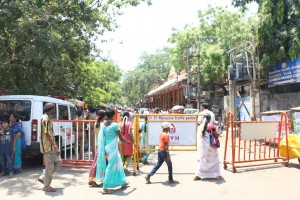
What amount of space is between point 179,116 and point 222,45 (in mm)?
14565

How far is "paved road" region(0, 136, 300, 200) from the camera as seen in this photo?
5.90 meters

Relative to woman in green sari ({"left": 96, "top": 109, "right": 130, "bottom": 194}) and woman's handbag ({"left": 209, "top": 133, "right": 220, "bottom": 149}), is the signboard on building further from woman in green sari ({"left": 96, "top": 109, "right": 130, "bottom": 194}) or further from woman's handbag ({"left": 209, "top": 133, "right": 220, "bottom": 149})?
woman in green sari ({"left": 96, "top": 109, "right": 130, "bottom": 194})

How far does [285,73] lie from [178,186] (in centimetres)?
1046

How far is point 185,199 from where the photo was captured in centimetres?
568

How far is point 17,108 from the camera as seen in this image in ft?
26.5

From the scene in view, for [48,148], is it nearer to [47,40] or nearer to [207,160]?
[207,160]

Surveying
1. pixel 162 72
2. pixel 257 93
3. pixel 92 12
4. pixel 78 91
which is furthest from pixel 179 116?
pixel 162 72

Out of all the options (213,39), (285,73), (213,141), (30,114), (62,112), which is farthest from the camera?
(213,39)

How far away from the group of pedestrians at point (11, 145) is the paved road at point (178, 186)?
28cm

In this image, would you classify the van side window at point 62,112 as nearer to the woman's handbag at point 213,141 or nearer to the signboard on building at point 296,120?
the woman's handbag at point 213,141

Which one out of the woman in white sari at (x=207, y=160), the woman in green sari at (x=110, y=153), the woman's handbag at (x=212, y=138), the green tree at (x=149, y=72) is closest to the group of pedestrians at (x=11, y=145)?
the woman in green sari at (x=110, y=153)

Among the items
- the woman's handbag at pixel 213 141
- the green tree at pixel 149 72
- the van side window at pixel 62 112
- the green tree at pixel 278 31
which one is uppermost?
the green tree at pixel 149 72

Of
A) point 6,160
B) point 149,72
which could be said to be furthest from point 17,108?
point 149,72

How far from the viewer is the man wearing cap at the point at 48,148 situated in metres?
6.09
